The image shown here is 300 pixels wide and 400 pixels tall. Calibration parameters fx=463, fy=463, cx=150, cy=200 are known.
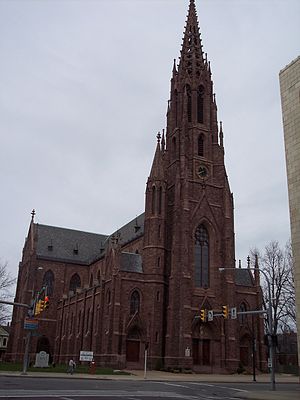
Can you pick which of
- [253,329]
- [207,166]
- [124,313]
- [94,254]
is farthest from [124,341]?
[94,254]

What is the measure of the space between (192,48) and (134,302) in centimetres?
3955

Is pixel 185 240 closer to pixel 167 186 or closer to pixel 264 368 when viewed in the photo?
pixel 167 186

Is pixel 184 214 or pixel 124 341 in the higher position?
pixel 184 214

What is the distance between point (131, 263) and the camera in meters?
53.3

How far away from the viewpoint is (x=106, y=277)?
53875 mm

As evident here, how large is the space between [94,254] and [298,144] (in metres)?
59.0

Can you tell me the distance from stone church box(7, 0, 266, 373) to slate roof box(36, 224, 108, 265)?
772 cm

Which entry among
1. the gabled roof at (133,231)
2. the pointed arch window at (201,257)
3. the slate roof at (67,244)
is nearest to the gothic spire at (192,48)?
the gabled roof at (133,231)

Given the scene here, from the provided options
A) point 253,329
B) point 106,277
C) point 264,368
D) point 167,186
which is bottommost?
point 264,368

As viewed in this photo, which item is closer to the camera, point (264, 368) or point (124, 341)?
point (124, 341)

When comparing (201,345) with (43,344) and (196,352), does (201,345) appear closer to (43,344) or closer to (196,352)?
(196,352)

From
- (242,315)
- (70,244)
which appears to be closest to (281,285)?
(242,315)

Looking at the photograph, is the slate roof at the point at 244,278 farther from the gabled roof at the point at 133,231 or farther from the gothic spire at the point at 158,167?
the gothic spire at the point at 158,167

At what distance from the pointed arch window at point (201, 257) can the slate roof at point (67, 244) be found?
25764 millimetres
